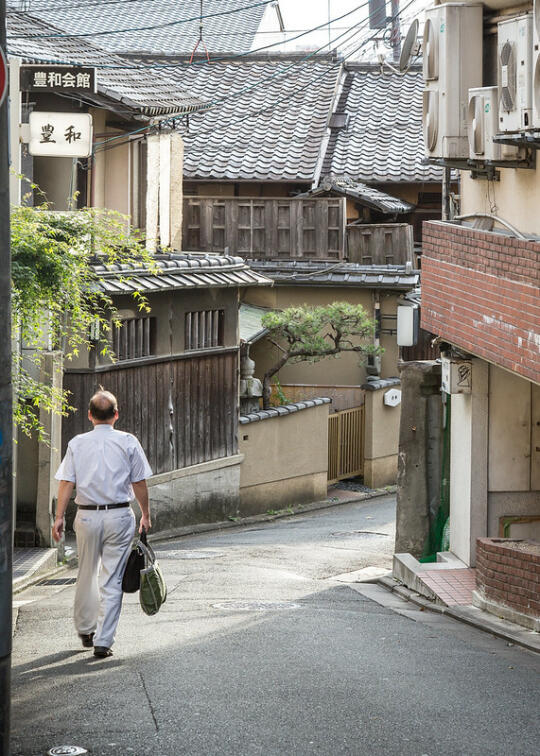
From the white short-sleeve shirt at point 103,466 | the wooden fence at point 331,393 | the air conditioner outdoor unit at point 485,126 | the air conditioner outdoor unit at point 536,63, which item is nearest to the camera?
the white short-sleeve shirt at point 103,466

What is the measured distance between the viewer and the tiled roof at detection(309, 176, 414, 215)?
2797 centimetres

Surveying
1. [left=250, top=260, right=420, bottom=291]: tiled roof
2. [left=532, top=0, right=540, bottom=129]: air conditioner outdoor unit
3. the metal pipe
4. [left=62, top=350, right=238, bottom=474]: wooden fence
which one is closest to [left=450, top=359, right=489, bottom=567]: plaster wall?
the metal pipe

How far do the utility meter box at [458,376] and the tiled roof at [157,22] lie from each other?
2747cm

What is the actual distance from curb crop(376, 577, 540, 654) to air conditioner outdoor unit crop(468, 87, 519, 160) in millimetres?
4654

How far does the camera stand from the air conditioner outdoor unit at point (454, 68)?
12117 millimetres

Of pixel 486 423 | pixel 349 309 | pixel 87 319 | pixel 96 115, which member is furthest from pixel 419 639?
pixel 349 309

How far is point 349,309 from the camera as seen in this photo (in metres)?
24.2

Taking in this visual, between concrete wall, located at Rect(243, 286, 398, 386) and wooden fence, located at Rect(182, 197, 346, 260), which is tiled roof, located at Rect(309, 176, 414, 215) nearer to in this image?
wooden fence, located at Rect(182, 197, 346, 260)

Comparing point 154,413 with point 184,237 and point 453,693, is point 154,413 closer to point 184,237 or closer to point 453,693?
point 184,237

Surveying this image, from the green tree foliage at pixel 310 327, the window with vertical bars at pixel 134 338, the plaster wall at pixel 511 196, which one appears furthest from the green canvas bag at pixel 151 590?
the green tree foliage at pixel 310 327

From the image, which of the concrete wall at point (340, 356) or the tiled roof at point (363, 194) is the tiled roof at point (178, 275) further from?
the tiled roof at point (363, 194)

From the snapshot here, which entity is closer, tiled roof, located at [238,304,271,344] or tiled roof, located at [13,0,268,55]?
tiled roof, located at [238,304,271,344]

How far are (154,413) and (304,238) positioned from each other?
30.7ft

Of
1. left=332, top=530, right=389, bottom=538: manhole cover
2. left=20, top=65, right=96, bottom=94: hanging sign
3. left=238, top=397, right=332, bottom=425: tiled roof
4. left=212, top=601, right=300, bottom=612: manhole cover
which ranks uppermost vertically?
left=20, top=65, right=96, bottom=94: hanging sign
